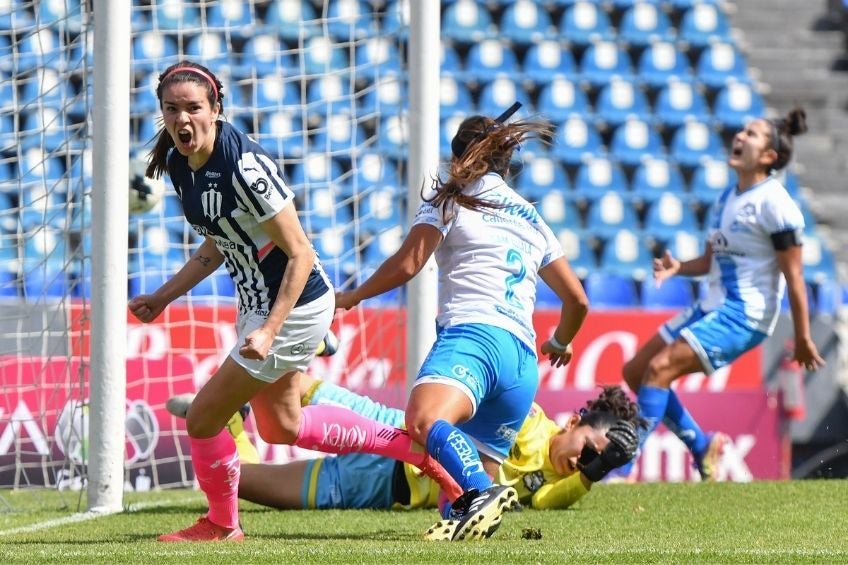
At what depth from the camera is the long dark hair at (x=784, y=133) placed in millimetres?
7763

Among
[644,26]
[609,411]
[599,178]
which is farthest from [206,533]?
[644,26]

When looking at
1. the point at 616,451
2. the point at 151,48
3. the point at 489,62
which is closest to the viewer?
the point at 616,451

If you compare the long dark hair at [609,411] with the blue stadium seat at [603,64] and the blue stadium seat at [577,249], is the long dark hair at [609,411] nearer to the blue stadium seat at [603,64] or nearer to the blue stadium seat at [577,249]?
the blue stadium seat at [577,249]

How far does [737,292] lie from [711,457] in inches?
36.3

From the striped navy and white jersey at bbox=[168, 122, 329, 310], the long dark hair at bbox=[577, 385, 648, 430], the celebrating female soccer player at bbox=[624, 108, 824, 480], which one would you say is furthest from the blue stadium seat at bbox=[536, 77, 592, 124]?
the striped navy and white jersey at bbox=[168, 122, 329, 310]

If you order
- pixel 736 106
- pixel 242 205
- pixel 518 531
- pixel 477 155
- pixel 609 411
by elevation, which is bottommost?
pixel 518 531

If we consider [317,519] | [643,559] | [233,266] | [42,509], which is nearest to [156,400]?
[42,509]

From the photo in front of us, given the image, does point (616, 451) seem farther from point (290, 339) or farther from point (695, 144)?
point (695, 144)

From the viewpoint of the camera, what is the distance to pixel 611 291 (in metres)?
12.1

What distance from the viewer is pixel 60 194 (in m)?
10.9

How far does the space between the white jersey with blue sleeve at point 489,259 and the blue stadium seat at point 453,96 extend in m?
8.48

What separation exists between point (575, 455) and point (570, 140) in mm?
8198

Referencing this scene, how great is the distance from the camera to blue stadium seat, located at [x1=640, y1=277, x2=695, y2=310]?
40.3ft

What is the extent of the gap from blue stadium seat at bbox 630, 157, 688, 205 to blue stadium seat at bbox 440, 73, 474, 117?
1808mm
